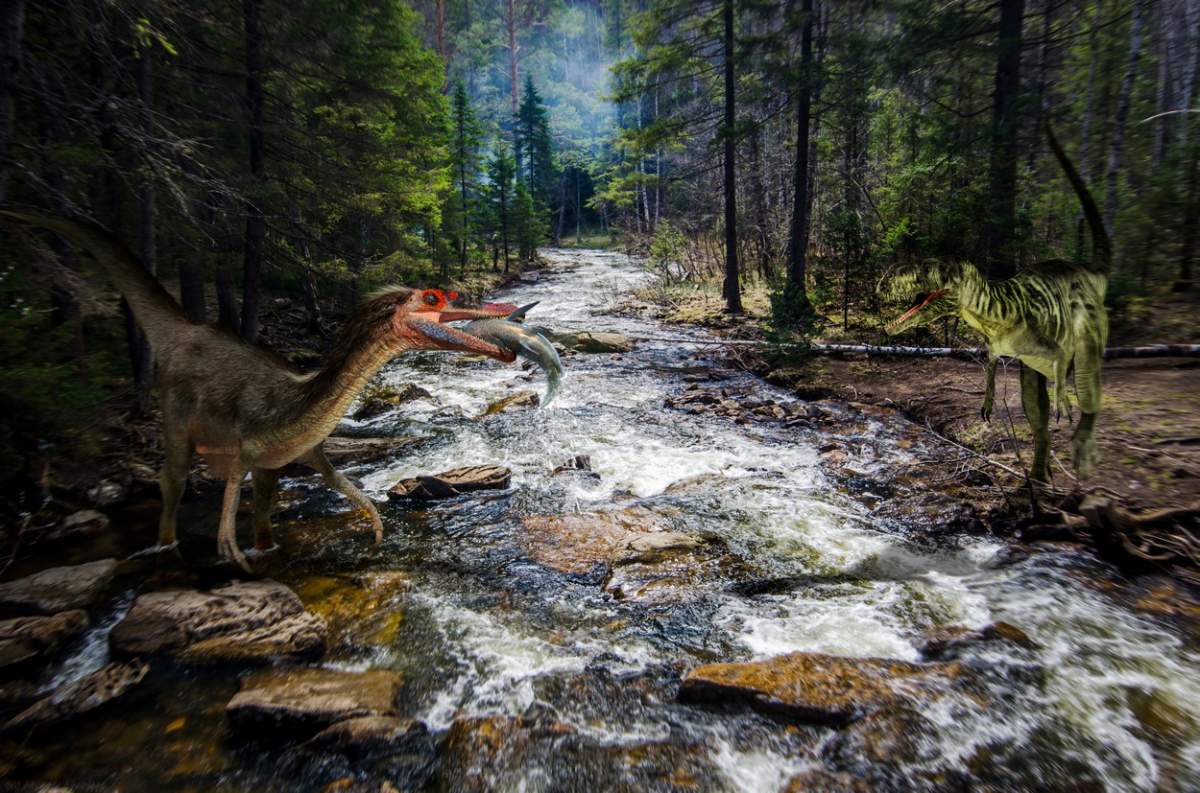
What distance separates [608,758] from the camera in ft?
8.85

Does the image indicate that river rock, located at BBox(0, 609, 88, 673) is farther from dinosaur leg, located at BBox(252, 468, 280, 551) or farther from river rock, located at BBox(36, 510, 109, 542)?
river rock, located at BBox(36, 510, 109, 542)

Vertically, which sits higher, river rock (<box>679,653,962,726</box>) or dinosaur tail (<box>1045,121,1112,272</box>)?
dinosaur tail (<box>1045,121,1112,272</box>)

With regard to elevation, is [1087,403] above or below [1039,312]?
below

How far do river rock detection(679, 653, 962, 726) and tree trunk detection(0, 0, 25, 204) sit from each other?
4.57 meters

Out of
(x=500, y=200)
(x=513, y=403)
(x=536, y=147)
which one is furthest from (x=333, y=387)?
(x=536, y=147)

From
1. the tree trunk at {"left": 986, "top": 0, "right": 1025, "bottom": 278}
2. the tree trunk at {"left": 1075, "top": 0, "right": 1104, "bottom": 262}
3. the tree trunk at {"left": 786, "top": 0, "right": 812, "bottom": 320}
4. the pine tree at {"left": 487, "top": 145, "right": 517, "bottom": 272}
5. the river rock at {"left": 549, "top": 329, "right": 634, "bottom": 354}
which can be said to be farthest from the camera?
the pine tree at {"left": 487, "top": 145, "right": 517, "bottom": 272}

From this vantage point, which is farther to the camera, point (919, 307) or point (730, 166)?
point (730, 166)

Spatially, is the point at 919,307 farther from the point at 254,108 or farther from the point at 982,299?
the point at 254,108

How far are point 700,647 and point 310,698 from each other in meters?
2.22

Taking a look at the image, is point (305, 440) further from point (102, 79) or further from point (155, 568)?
point (102, 79)

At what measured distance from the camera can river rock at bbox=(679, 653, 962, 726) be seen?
288 cm

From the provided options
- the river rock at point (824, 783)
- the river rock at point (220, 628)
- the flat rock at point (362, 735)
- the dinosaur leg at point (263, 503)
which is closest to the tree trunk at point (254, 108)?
the dinosaur leg at point (263, 503)

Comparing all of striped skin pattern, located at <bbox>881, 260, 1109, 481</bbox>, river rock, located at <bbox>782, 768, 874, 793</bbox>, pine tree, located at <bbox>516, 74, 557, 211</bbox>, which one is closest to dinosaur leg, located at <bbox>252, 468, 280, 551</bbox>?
river rock, located at <bbox>782, 768, 874, 793</bbox>

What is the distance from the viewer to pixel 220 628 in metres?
3.35
